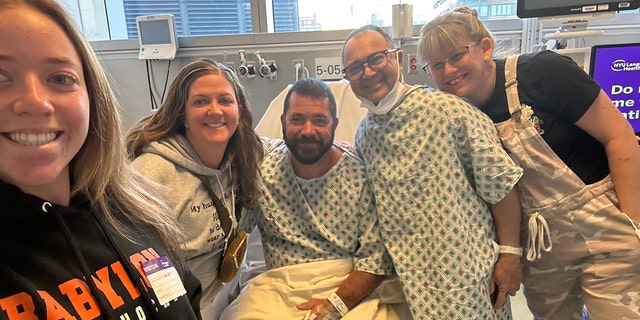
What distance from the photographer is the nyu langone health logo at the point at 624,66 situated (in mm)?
1934

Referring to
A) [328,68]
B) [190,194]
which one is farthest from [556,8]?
[190,194]

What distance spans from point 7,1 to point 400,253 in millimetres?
1157

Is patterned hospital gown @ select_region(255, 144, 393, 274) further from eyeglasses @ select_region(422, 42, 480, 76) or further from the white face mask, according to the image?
eyeglasses @ select_region(422, 42, 480, 76)

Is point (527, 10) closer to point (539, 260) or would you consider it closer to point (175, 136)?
point (539, 260)

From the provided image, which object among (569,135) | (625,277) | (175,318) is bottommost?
(625,277)

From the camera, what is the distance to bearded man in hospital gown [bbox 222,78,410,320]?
1.39 metres

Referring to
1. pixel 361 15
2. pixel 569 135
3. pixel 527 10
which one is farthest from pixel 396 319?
pixel 361 15

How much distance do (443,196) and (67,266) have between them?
971 mm

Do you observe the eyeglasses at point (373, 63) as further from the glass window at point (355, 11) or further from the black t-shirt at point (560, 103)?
the glass window at point (355, 11)

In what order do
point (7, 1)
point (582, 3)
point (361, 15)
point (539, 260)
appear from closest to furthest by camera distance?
1. point (7, 1)
2. point (539, 260)
3. point (582, 3)
4. point (361, 15)

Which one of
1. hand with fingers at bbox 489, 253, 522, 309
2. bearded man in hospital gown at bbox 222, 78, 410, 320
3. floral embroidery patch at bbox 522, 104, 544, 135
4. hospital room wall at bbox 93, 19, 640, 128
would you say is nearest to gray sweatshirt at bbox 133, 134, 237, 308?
bearded man in hospital gown at bbox 222, 78, 410, 320

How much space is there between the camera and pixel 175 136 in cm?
139

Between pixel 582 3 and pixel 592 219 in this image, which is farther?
pixel 582 3

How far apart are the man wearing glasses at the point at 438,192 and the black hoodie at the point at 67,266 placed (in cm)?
71
